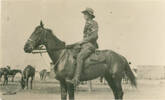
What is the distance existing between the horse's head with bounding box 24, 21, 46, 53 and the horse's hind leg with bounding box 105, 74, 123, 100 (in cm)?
116

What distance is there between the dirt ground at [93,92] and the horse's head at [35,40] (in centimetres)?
113

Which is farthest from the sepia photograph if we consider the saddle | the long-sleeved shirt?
the long-sleeved shirt

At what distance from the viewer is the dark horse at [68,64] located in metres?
5.02

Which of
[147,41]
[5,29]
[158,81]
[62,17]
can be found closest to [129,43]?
[147,41]

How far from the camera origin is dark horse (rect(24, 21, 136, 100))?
16.5 ft

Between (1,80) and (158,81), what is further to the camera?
(1,80)

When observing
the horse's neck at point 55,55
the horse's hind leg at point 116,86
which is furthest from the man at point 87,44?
the horse's hind leg at point 116,86

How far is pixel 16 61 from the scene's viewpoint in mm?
6164

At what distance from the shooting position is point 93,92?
615 centimetres

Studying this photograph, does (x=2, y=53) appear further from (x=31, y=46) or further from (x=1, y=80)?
(x=31, y=46)

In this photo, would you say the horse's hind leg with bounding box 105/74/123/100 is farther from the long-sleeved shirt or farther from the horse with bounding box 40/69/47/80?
the horse with bounding box 40/69/47/80

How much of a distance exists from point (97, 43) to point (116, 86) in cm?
73

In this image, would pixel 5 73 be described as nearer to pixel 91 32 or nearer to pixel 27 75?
pixel 27 75

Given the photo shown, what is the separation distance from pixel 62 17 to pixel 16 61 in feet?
3.81
